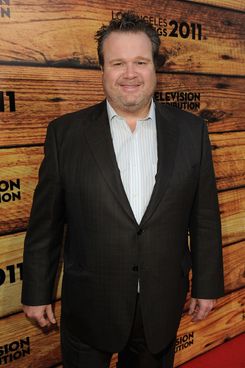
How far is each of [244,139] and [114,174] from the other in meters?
1.45

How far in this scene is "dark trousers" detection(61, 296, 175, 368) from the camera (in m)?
1.71

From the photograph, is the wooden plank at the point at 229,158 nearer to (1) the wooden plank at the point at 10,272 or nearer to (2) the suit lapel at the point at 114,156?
(2) the suit lapel at the point at 114,156

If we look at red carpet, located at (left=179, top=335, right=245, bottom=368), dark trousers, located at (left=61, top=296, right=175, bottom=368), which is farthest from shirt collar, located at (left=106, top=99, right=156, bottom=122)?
red carpet, located at (left=179, top=335, right=245, bottom=368)

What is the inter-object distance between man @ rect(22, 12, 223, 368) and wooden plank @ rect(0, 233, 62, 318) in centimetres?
33

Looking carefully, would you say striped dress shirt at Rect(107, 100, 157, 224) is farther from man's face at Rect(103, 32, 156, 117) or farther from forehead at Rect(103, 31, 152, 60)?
forehead at Rect(103, 31, 152, 60)

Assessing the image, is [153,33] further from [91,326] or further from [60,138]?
[91,326]

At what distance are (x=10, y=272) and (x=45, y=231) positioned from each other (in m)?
0.49

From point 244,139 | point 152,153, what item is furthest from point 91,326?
point 244,139

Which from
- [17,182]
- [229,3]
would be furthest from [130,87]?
[229,3]

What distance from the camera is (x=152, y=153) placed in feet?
5.47

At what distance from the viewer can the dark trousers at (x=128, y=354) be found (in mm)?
1710

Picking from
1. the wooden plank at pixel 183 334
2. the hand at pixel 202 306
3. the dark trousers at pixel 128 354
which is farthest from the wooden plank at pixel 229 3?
the wooden plank at pixel 183 334

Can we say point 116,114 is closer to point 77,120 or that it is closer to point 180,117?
point 77,120

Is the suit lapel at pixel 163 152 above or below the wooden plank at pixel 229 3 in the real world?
below
